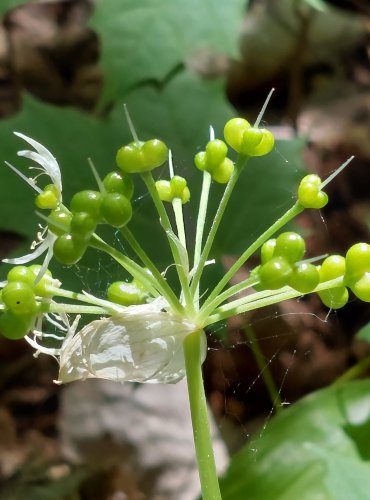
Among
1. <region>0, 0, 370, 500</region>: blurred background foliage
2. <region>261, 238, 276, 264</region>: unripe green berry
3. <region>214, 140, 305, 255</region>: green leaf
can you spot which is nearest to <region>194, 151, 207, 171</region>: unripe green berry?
<region>261, 238, 276, 264</region>: unripe green berry

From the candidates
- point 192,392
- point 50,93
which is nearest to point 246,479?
point 192,392

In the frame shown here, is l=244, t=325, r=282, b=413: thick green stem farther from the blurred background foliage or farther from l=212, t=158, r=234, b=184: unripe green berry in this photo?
l=212, t=158, r=234, b=184: unripe green berry

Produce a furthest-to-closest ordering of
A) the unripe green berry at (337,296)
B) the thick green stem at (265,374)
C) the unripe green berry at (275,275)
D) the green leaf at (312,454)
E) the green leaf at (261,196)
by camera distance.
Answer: the thick green stem at (265,374), the green leaf at (261,196), the green leaf at (312,454), the unripe green berry at (337,296), the unripe green berry at (275,275)

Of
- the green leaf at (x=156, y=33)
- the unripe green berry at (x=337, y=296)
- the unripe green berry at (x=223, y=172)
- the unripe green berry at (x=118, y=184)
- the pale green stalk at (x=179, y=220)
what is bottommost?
the green leaf at (x=156, y=33)

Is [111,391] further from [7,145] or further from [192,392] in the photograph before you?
[192,392]

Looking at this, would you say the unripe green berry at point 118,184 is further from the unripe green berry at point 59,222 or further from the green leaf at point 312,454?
the green leaf at point 312,454

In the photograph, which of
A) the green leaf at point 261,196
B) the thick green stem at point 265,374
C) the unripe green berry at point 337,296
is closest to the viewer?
the unripe green berry at point 337,296

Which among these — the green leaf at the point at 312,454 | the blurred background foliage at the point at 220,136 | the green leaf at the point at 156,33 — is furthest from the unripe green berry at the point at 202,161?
the green leaf at the point at 156,33
